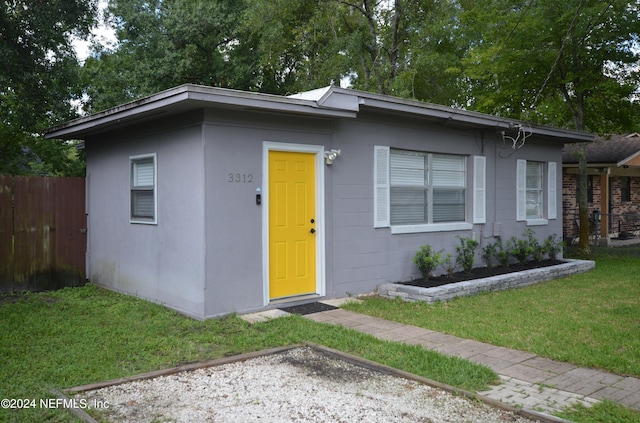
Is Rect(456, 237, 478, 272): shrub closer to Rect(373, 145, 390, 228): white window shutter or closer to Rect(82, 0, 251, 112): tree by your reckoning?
Rect(373, 145, 390, 228): white window shutter

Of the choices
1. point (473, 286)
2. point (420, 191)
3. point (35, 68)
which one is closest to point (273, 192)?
point (420, 191)

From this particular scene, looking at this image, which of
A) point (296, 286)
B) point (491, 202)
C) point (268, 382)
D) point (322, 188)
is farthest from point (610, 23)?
point (268, 382)

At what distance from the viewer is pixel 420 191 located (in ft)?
30.2

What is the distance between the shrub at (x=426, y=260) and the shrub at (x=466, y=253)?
2.75ft

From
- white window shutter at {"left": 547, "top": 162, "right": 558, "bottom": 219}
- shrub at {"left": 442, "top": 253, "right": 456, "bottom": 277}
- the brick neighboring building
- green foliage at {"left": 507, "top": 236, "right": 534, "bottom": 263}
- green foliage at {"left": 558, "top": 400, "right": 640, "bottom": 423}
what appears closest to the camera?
green foliage at {"left": 558, "top": 400, "right": 640, "bottom": 423}

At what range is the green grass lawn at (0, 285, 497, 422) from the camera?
14.4 feet

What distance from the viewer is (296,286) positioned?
753 centimetres

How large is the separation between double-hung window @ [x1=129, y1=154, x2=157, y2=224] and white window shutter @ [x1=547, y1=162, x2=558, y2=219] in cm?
862

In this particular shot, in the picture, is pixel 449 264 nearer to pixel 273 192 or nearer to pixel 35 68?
pixel 273 192

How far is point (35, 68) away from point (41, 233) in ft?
16.4

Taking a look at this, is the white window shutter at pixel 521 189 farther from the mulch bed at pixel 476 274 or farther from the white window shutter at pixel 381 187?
the white window shutter at pixel 381 187

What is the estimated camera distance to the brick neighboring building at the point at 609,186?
1695 cm

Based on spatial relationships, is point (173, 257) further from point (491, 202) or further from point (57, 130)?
point (491, 202)

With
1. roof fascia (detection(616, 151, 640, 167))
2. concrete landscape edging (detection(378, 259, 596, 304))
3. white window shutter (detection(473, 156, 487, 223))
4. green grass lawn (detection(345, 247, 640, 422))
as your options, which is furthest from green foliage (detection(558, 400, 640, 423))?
roof fascia (detection(616, 151, 640, 167))
